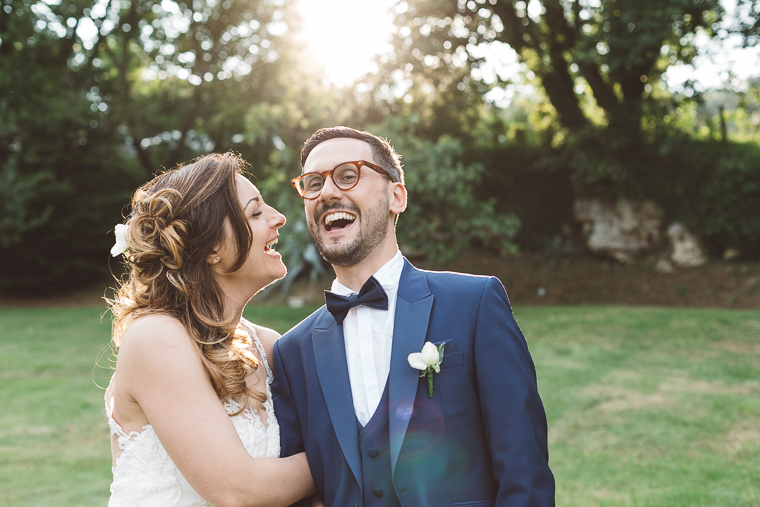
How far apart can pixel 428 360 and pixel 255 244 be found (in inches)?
47.2

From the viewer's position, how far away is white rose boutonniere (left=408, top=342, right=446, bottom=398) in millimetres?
2174

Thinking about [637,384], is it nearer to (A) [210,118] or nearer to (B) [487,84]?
(B) [487,84]

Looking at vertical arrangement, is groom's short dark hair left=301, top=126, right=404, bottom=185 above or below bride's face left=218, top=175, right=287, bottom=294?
above

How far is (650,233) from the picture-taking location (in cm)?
1830

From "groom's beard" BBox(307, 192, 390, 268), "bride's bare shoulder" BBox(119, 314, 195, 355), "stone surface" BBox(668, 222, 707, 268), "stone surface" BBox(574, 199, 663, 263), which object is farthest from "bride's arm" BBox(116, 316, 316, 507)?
"stone surface" BBox(574, 199, 663, 263)

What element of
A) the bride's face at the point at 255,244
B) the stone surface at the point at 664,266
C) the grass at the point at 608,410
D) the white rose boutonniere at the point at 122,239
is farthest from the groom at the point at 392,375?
the stone surface at the point at 664,266

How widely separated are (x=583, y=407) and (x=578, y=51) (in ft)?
33.0

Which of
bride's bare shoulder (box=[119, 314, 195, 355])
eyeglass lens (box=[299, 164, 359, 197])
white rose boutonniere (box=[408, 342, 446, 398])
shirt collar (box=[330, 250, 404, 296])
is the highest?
eyeglass lens (box=[299, 164, 359, 197])

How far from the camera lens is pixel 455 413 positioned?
2.23 metres

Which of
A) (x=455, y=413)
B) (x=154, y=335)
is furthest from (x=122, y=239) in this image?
(x=455, y=413)

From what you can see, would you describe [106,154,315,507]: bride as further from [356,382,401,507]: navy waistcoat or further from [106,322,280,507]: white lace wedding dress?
[356,382,401,507]: navy waistcoat

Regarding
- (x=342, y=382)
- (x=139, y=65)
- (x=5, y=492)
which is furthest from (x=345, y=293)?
(x=139, y=65)

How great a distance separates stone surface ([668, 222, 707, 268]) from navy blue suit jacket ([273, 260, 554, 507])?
17.4 meters

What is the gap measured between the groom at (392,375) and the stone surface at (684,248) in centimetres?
1730
